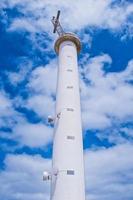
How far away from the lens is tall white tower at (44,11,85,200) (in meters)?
21.8

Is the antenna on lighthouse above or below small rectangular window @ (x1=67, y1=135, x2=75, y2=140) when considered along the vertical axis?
above

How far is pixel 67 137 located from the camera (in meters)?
23.7

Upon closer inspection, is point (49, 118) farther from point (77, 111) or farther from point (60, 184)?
point (60, 184)

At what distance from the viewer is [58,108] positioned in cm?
2594

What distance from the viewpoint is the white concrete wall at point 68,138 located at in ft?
71.6

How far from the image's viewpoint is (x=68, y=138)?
2372cm

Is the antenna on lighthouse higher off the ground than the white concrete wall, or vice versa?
the antenna on lighthouse

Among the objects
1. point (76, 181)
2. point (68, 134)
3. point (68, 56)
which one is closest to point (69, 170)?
point (76, 181)

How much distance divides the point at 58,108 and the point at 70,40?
848 cm

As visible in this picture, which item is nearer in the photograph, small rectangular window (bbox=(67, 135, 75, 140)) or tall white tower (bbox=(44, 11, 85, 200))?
tall white tower (bbox=(44, 11, 85, 200))

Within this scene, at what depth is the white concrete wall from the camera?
21.8 m

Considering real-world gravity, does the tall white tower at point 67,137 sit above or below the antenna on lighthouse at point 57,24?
below

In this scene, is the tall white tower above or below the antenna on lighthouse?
below

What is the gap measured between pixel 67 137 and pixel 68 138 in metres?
0.11
